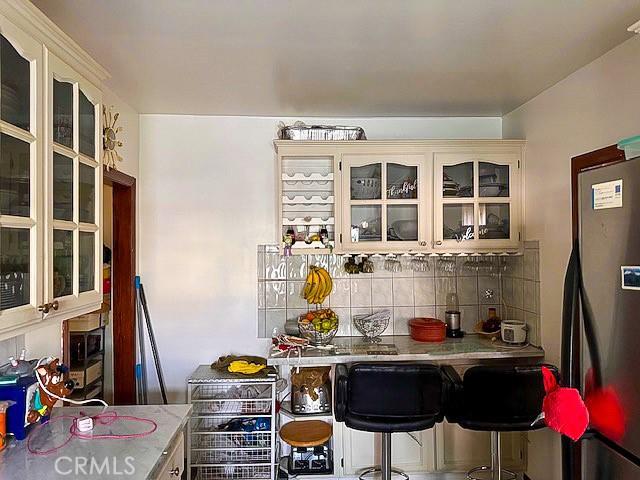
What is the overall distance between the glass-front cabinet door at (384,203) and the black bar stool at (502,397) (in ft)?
3.61

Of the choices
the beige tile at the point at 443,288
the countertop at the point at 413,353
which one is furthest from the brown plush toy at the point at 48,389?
the beige tile at the point at 443,288

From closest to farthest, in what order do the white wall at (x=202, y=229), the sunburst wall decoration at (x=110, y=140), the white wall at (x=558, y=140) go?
1. the white wall at (x=558, y=140)
2. the sunburst wall decoration at (x=110, y=140)
3. the white wall at (x=202, y=229)

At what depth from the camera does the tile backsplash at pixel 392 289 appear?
3.41 meters

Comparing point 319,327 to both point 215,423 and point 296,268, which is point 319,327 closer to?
point 296,268

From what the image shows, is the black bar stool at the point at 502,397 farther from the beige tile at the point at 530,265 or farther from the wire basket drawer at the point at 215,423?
the wire basket drawer at the point at 215,423

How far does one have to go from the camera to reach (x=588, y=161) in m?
2.45

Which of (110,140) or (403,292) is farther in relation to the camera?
(403,292)

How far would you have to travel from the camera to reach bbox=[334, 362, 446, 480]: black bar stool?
2297mm

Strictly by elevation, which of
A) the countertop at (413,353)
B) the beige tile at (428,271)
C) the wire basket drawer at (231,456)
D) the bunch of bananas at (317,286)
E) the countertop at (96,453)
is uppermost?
the beige tile at (428,271)

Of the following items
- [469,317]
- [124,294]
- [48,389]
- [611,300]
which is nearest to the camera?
[611,300]

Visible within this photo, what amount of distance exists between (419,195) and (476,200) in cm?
37

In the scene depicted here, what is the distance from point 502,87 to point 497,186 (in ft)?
2.19

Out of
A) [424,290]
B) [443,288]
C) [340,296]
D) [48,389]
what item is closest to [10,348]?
[48,389]

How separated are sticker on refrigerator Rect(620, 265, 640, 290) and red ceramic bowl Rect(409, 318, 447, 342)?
5.89ft
